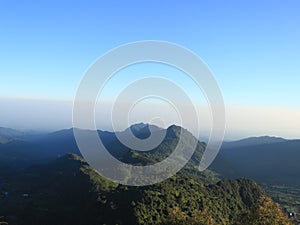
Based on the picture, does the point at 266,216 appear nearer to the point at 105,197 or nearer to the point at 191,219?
the point at 191,219

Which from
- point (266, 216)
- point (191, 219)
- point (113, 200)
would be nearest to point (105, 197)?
point (113, 200)

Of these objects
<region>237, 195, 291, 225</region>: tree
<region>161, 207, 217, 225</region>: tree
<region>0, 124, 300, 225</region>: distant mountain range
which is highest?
<region>237, 195, 291, 225</region>: tree

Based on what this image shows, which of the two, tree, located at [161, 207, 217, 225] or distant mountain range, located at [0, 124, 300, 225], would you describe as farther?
distant mountain range, located at [0, 124, 300, 225]

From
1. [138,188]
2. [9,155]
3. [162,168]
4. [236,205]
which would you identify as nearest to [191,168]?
[162,168]

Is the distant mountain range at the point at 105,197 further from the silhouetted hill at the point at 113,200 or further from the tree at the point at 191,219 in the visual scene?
the tree at the point at 191,219

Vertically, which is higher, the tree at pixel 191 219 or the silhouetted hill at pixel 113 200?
the tree at pixel 191 219

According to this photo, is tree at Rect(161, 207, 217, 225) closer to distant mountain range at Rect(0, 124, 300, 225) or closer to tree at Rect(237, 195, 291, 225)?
distant mountain range at Rect(0, 124, 300, 225)

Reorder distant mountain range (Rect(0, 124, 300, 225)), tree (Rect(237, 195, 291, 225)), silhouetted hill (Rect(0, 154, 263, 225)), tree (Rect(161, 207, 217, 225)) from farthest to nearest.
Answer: silhouetted hill (Rect(0, 154, 263, 225)) → distant mountain range (Rect(0, 124, 300, 225)) → tree (Rect(161, 207, 217, 225)) → tree (Rect(237, 195, 291, 225))

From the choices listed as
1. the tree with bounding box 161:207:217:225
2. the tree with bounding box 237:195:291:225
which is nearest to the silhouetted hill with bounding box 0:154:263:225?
the tree with bounding box 161:207:217:225

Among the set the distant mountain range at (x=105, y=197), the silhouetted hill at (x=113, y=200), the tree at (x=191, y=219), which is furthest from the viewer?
the silhouetted hill at (x=113, y=200)

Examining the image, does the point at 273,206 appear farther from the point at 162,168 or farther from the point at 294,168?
the point at 294,168

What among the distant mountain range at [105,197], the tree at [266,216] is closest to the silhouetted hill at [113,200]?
the distant mountain range at [105,197]
